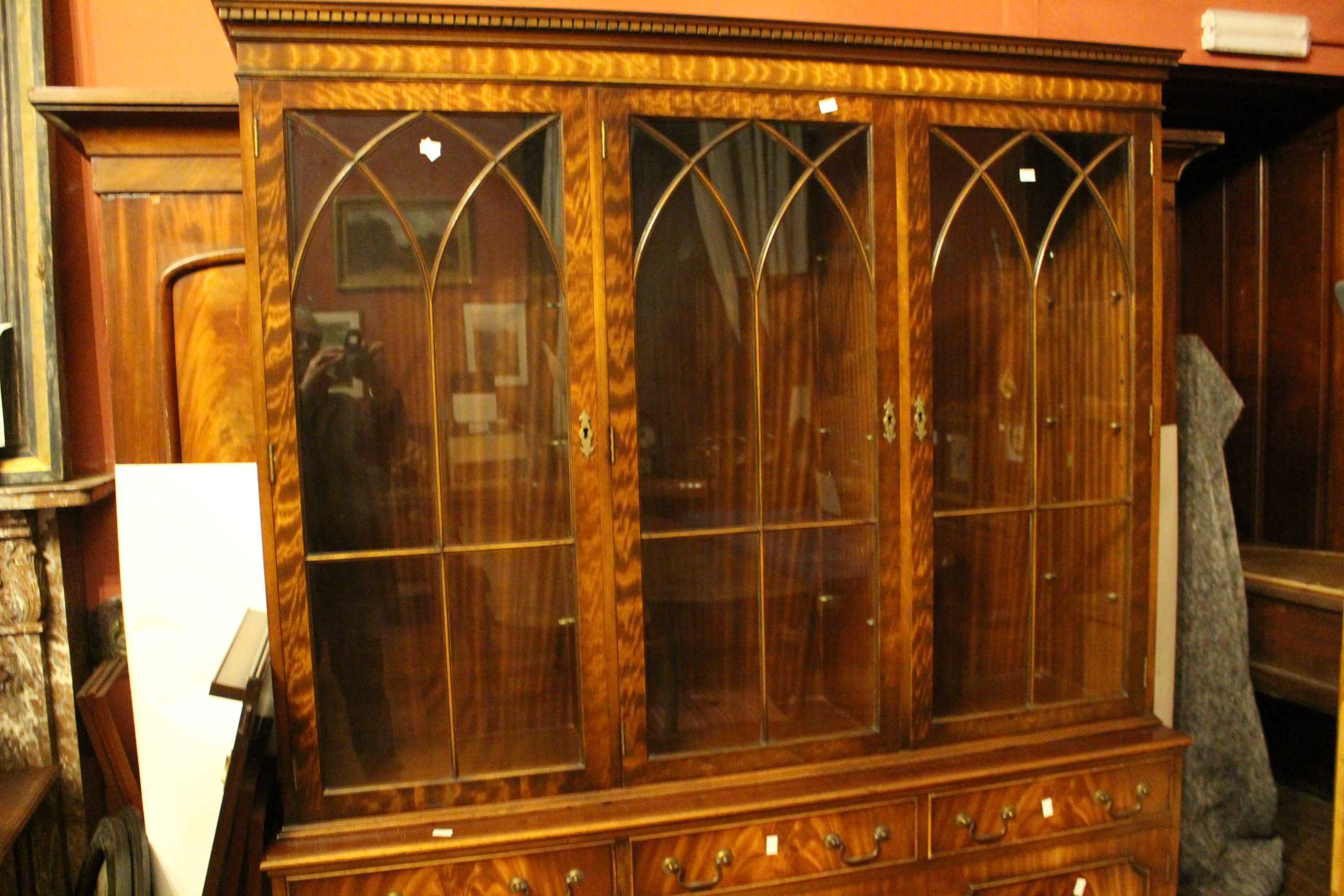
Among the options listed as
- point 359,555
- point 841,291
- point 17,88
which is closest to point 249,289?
point 359,555

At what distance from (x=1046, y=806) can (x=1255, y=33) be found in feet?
5.97

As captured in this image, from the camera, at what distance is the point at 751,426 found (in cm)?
145

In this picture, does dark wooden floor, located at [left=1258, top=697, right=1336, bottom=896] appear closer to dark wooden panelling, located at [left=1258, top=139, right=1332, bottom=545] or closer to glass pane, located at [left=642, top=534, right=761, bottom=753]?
dark wooden panelling, located at [left=1258, top=139, right=1332, bottom=545]

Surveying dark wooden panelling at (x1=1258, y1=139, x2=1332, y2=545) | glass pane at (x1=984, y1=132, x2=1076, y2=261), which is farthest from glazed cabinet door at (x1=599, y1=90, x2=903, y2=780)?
dark wooden panelling at (x1=1258, y1=139, x2=1332, y2=545)

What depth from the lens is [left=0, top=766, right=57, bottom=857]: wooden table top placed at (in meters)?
1.37

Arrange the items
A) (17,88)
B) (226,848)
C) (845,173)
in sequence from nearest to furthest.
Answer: (226,848)
(845,173)
(17,88)

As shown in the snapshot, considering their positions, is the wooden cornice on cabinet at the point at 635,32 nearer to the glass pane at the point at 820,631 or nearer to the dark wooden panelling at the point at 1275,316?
the glass pane at the point at 820,631

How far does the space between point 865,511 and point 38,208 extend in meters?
1.53

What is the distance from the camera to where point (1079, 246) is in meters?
1.55

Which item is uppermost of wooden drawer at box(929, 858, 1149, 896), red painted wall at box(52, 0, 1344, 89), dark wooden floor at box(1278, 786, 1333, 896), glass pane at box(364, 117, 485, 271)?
red painted wall at box(52, 0, 1344, 89)

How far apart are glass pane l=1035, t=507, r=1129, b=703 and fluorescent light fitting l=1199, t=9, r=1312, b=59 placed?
125 cm

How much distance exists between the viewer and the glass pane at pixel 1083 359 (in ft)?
5.06

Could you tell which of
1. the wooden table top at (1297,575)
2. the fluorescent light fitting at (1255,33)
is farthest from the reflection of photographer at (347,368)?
the fluorescent light fitting at (1255,33)

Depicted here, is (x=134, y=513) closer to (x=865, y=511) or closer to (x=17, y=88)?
(x=17, y=88)
